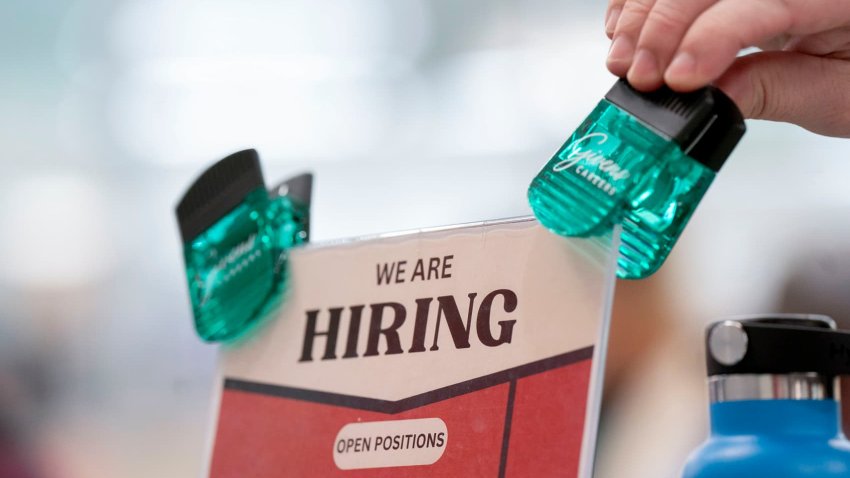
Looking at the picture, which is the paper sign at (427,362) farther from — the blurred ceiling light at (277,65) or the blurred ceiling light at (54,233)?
the blurred ceiling light at (54,233)

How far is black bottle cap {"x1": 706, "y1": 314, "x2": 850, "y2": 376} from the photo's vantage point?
57 centimetres

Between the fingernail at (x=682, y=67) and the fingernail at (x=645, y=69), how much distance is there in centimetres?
1

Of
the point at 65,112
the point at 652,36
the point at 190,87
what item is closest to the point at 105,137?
the point at 65,112

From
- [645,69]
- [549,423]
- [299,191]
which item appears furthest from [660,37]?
[299,191]

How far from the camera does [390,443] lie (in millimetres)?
669

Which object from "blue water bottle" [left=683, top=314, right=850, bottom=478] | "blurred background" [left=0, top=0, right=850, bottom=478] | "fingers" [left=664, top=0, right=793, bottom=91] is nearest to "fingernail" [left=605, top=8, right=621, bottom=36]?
"fingers" [left=664, top=0, right=793, bottom=91]


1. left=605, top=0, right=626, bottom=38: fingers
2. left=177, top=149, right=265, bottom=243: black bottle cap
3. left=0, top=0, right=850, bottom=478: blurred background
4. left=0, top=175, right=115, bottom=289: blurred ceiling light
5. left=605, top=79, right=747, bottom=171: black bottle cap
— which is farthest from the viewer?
left=0, top=175, right=115, bottom=289: blurred ceiling light

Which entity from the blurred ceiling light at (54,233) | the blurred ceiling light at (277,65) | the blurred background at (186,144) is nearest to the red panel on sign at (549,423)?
the blurred background at (186,144)

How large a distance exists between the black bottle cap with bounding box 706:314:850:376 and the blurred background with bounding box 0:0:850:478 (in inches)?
79.8

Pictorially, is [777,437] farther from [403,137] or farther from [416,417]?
[403,137]

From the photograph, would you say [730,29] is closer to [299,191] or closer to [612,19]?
[612,19]

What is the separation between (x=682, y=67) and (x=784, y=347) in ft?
0.58

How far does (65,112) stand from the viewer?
3.62 m

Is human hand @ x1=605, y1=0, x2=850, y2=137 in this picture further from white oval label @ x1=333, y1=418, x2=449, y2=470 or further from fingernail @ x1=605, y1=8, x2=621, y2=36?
white oval label @ x1=333, y1=418, x2=449, y2=470
